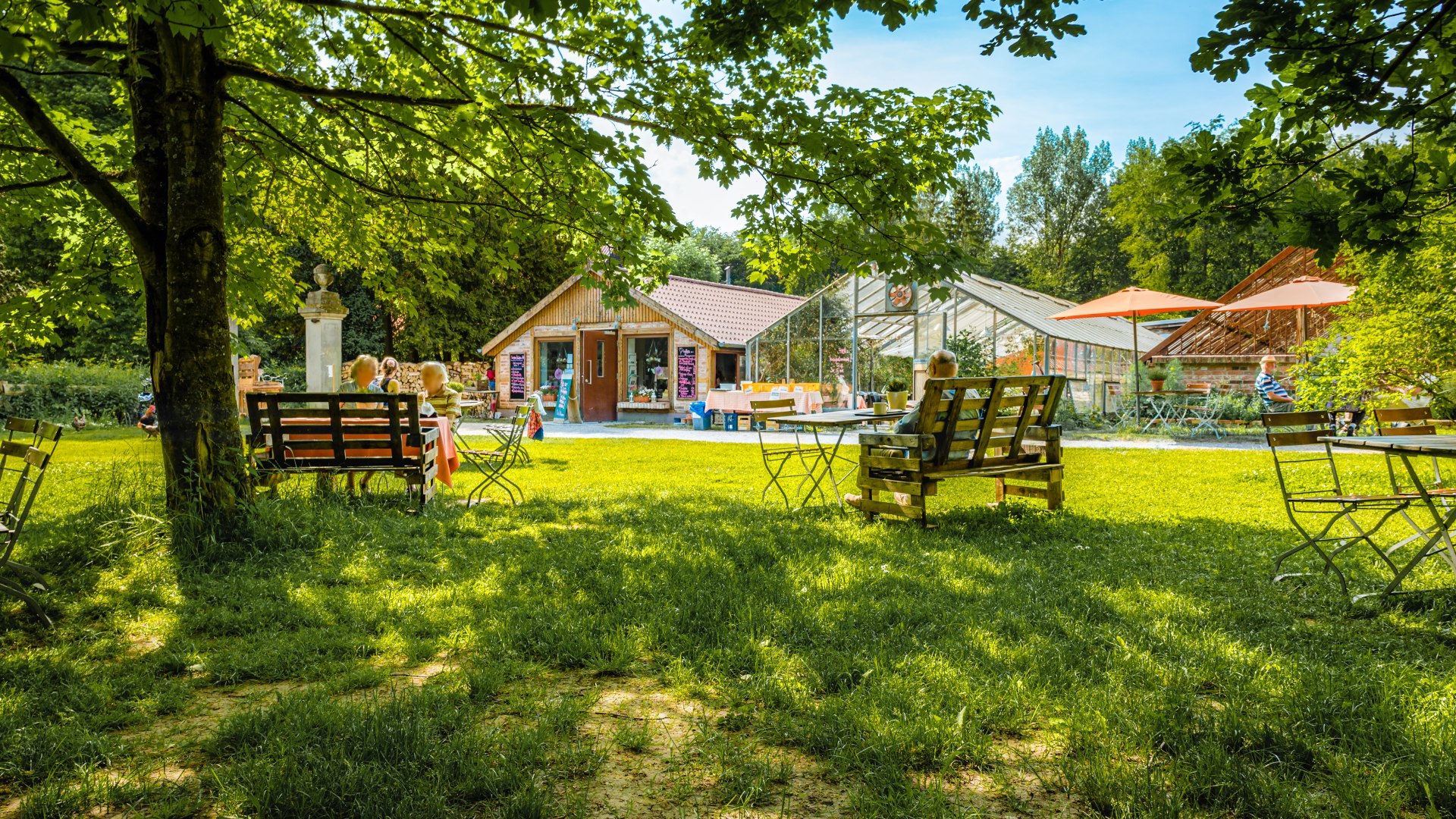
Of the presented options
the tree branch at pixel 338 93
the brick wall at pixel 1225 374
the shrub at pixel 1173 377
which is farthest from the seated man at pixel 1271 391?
the tree branch at pixel 338 93

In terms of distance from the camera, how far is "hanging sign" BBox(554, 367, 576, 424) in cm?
2509

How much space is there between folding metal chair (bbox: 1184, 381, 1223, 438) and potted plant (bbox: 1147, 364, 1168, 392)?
640 millimetres

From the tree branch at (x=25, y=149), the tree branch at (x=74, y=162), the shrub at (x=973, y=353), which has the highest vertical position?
the tree branch at (x=25, y=149)

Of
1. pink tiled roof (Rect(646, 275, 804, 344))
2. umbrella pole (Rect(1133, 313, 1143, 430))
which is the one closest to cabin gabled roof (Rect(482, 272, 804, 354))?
pink tiled roof (Rect(646, 275, 804, 344))

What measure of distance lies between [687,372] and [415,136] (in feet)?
57.5

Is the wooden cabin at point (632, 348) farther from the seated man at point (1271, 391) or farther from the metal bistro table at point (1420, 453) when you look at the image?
the metal bistro table at point (1420, 453)

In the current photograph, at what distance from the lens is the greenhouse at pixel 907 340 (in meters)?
19.4

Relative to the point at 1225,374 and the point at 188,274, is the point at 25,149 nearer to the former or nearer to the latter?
the point at 188,274

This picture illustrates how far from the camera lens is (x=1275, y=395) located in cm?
1505

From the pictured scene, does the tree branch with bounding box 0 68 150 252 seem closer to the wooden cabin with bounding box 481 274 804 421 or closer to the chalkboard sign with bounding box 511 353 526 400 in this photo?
the wooden cabin with bounding box 481 274 804 421

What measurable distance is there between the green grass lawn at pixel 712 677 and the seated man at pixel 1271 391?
36.5 ft

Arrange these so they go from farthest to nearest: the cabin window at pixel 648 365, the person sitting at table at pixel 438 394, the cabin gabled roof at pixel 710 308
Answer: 1. the cabin window at pixel 648 365
2. the cabin gabled roof at pixel 710 308
3. the person sitting at table at pixel 438 394

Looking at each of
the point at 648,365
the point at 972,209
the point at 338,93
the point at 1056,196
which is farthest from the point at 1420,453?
the point at 1056,196

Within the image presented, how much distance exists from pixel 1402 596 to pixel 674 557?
3645mm
